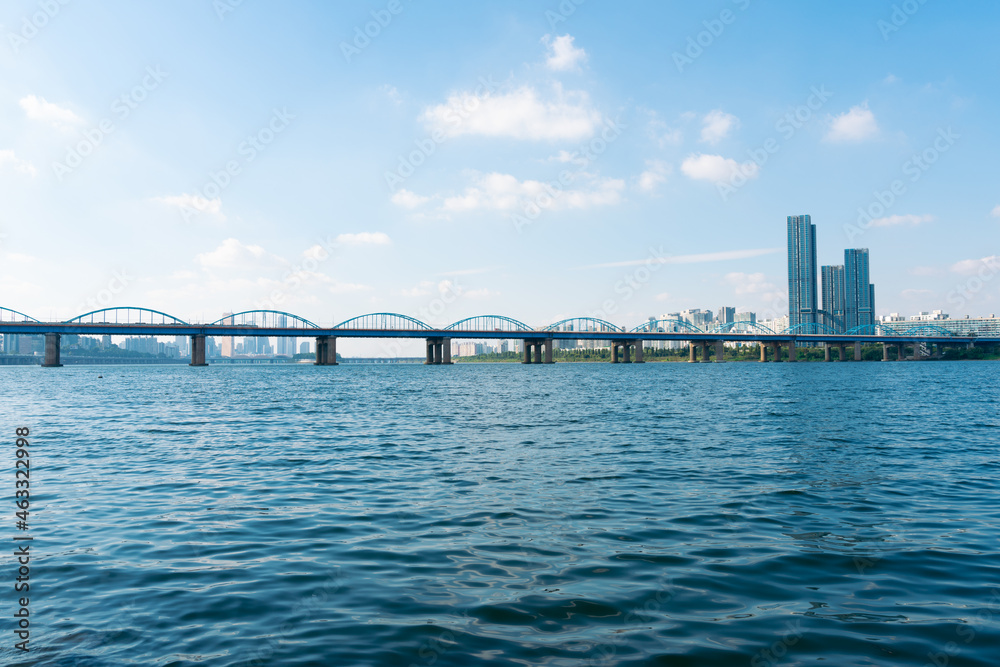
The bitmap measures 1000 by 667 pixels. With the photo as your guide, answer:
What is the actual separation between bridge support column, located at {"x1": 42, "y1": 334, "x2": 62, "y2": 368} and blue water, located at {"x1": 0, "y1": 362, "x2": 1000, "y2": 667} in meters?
173

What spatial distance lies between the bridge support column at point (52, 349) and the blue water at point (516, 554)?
173419 millimetres

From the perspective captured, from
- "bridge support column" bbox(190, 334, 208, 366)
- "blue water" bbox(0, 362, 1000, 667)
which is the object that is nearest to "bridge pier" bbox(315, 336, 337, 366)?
"bridge support column" bbox(190, 334, 208, 366)

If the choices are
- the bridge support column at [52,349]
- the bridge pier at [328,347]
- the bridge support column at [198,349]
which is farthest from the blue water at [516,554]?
the bridge support column at [52,349]

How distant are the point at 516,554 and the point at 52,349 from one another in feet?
656

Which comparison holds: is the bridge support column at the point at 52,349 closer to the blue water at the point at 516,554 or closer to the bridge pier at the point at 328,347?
the bridge pier at the point at 328,347

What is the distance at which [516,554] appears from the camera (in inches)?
404

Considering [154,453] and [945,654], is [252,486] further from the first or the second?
[945,654]

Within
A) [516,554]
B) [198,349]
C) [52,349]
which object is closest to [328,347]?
[198,349]

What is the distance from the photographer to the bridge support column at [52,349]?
6353 inches

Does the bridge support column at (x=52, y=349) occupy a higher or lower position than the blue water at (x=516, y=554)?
higher

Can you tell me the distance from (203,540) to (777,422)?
28.6m

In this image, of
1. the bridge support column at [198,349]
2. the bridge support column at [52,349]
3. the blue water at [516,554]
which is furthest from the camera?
the bridge support column at [198,349]

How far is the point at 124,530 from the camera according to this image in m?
12.0

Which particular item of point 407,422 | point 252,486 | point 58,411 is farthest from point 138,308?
point 252,486
